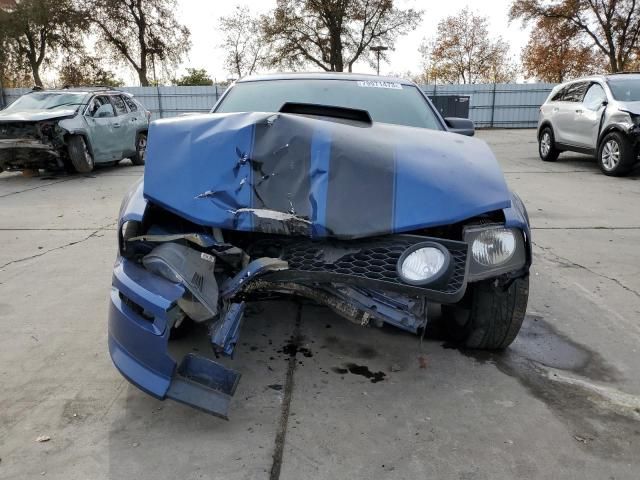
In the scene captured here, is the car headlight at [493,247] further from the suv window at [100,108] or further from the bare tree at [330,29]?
the bare tree at [330,29]

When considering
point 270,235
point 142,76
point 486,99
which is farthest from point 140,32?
point 270,235

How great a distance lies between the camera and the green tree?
3562 cm

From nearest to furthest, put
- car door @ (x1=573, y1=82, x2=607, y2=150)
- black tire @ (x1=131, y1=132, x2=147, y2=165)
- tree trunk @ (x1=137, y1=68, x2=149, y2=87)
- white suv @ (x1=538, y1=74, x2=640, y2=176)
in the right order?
white suv @ (x1=538, y1=74, x2=640, y2=176) → car door @ (x1=573, y1=82, x2=607, y2=150) → black tire @ (x1=131, y1=132, x2=147, y2=165) → tree trunk @ (x1=137, y1=68, x2=149, y2=87)

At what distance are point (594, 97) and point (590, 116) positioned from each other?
0.44 meters

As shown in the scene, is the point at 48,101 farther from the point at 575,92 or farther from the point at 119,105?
the point at 575,92

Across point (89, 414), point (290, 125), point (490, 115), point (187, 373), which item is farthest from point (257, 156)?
point (490, 115)

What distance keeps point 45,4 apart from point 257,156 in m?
29.6

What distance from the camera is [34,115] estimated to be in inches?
352

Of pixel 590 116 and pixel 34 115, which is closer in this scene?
pixel 34 115

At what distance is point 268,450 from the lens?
2031mm

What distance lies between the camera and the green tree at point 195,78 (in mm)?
35625

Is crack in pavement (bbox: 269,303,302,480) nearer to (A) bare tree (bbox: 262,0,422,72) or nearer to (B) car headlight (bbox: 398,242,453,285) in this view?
(B) car headlight (bbox: 398,242,453,285)

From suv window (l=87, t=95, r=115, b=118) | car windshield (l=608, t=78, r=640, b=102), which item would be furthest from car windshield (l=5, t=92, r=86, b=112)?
car windshield (l=608, t=78, r=640, b=102)

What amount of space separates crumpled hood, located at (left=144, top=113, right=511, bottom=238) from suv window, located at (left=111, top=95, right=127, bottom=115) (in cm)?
A: 918
